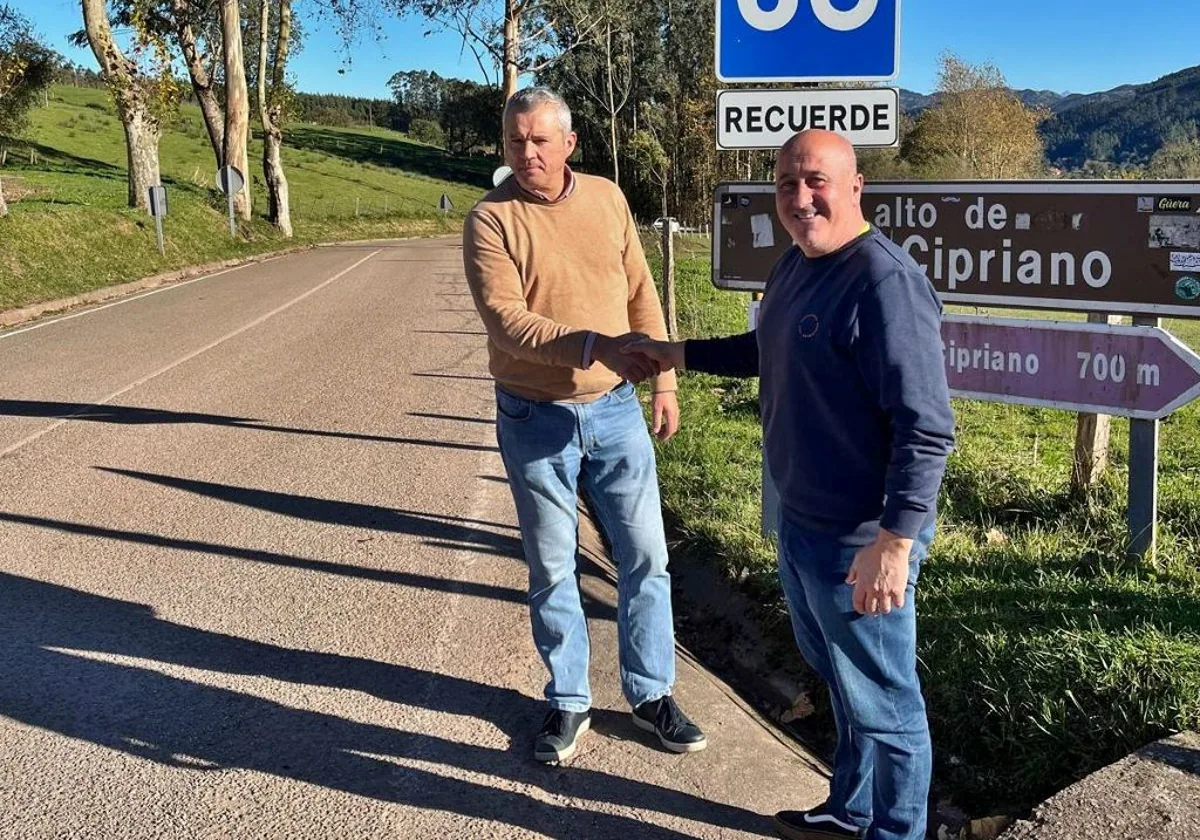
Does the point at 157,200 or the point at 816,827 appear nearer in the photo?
the point at 816,827

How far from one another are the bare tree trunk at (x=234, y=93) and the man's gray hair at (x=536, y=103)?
97.1ft

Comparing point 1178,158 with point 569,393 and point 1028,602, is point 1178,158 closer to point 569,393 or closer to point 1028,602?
point 1028,602

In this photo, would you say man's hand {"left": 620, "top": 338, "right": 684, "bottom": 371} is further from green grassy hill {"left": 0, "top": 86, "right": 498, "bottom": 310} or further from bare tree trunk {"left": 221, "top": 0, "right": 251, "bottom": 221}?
bare tree trunk {"left": 221, "top": 0, "right": 251, "bottom": 221}

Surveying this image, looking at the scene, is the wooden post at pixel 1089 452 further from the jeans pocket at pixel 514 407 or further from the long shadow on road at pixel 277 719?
the jeans pocket at pixel 514 407

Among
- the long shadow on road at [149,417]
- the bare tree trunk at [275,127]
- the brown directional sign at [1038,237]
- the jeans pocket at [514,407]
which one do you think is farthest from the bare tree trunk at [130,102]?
the jeans pocket at [514,407]

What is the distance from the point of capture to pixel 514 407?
3.22 m

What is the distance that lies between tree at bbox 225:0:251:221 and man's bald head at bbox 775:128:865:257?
100 feet

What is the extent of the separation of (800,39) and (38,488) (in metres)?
5.13

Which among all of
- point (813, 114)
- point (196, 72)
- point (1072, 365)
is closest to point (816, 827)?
point (1072, 365)

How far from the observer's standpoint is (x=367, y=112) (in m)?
136

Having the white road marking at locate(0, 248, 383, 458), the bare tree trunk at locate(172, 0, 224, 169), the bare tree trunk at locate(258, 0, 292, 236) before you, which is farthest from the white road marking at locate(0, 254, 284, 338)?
the bare tree trunk at locate(172, 0, 224, 169)

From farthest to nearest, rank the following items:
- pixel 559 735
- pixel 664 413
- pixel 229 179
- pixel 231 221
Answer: pixel 229 179 < pixel 231 221 < pixel 664 413 < pixel 559 735

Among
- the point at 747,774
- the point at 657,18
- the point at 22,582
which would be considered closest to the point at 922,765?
the point at 747,774

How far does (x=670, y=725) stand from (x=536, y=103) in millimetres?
1910
